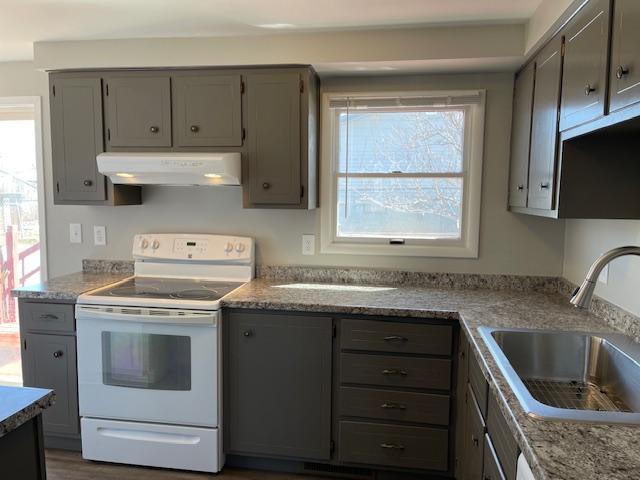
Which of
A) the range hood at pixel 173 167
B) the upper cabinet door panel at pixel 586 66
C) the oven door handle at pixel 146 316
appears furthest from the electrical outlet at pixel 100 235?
the upper cabinet door panel at pixel 586 66

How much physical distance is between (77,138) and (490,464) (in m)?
2.69

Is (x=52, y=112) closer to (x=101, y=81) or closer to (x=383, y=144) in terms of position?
(x=101, y=81)

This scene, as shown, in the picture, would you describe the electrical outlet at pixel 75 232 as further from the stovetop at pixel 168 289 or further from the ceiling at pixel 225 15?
the ceiling at pixel 225 15

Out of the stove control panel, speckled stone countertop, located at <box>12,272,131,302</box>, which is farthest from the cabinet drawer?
the stove control panel

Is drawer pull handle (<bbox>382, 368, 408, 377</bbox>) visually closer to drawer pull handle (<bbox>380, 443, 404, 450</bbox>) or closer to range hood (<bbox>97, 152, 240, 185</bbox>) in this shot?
drawer pull handle (<bbox>380, 443, 404, 450</bbox>)

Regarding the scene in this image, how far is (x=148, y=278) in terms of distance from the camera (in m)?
2.94

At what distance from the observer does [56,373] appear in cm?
255

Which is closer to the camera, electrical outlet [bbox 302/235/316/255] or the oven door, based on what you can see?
the oven door

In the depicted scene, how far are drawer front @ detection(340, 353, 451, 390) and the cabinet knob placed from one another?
140cm

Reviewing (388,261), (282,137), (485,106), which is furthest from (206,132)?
(485,106)

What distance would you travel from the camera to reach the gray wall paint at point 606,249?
1859mm

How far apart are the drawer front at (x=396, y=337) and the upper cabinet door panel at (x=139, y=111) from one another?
4.86 ft

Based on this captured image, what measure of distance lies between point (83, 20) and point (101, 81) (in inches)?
14.4

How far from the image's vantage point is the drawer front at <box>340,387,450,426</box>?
89.2 inches
